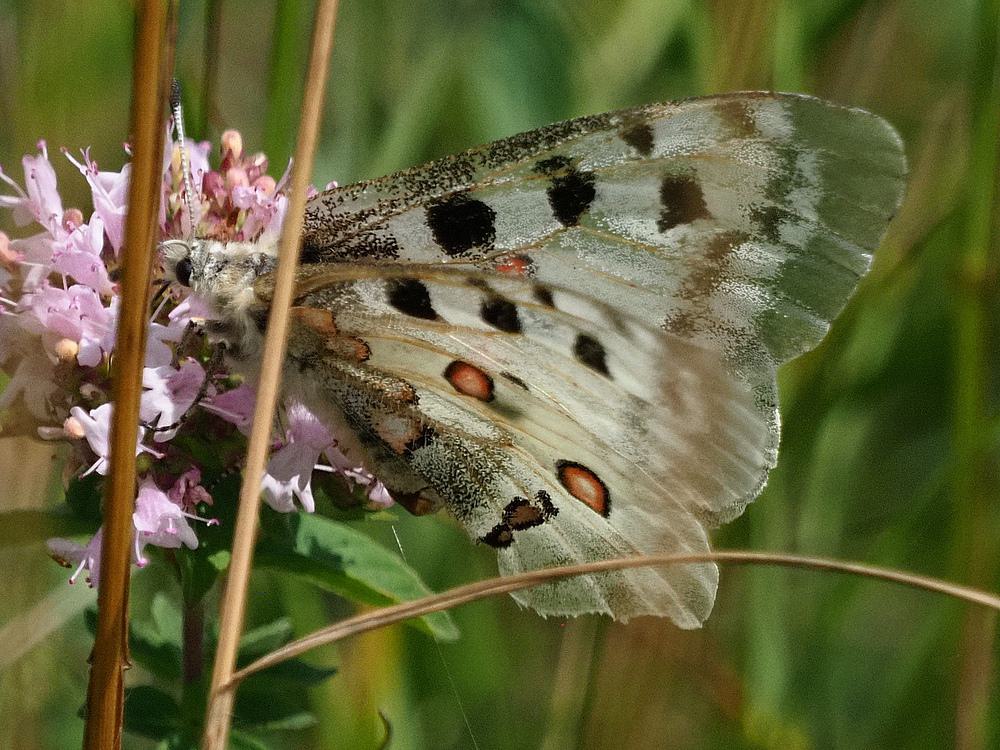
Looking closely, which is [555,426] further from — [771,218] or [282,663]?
[282,663]

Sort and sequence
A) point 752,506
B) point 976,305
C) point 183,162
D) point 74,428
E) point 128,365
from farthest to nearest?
point 752,506, point 976,305, point 183,162, point 74,428, point 128,365

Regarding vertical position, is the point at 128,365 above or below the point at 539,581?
above

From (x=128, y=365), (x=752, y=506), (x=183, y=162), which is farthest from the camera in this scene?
(x=752, y=506)

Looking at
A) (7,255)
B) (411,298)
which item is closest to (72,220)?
(7,255)

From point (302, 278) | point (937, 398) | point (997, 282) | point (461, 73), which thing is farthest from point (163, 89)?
point (937, 398)

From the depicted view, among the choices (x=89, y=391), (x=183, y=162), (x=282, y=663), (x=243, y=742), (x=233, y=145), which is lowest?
(x=243, y=742)

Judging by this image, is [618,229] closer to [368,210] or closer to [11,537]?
[368,210]

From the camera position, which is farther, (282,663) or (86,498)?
(282,663)

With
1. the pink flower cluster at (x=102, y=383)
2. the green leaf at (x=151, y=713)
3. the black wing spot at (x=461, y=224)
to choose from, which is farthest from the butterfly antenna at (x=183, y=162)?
the green leaf at (x=151, y=713)
